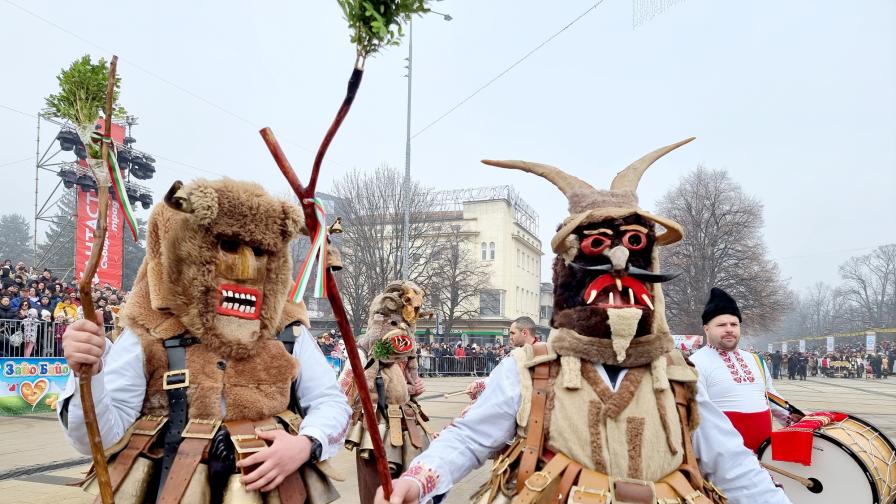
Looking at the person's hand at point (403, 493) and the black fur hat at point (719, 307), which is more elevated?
the black fur hat at point (719, 307)

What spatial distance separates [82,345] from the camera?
1979 mm

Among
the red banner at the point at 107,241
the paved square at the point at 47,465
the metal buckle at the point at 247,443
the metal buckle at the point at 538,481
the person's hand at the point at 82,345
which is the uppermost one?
the red banner at the point at 107,241

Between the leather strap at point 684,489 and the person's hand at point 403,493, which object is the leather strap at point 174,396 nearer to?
the person's hand at point 403,493

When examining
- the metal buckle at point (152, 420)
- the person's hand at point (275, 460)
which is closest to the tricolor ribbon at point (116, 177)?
the metal buckle at point (152, 420)

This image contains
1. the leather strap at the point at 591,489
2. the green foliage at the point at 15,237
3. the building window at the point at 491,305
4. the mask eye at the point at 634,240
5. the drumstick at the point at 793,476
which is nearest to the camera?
the leather strap at the point at 591,489

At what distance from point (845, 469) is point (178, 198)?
4190mm

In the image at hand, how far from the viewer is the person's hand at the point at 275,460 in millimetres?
2402

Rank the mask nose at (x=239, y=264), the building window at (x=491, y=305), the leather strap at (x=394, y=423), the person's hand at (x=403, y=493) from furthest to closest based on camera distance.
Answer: the building window at (x=491, y=305), the leather strap at (x=394, y=423), the mask nose at (x=239, y=264), the person's hand at (x=403, y=493)

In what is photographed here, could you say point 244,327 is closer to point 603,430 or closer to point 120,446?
point 120,446

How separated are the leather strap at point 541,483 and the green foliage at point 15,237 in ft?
211

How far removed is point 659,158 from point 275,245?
1.82m

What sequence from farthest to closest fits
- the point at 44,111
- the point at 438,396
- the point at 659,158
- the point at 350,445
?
the point at 438,396 < the point at 350,445 < the point at 659,158 < the point at 44,111

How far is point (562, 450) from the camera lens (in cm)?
238

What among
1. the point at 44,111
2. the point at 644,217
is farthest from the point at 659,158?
the point at 44,111
